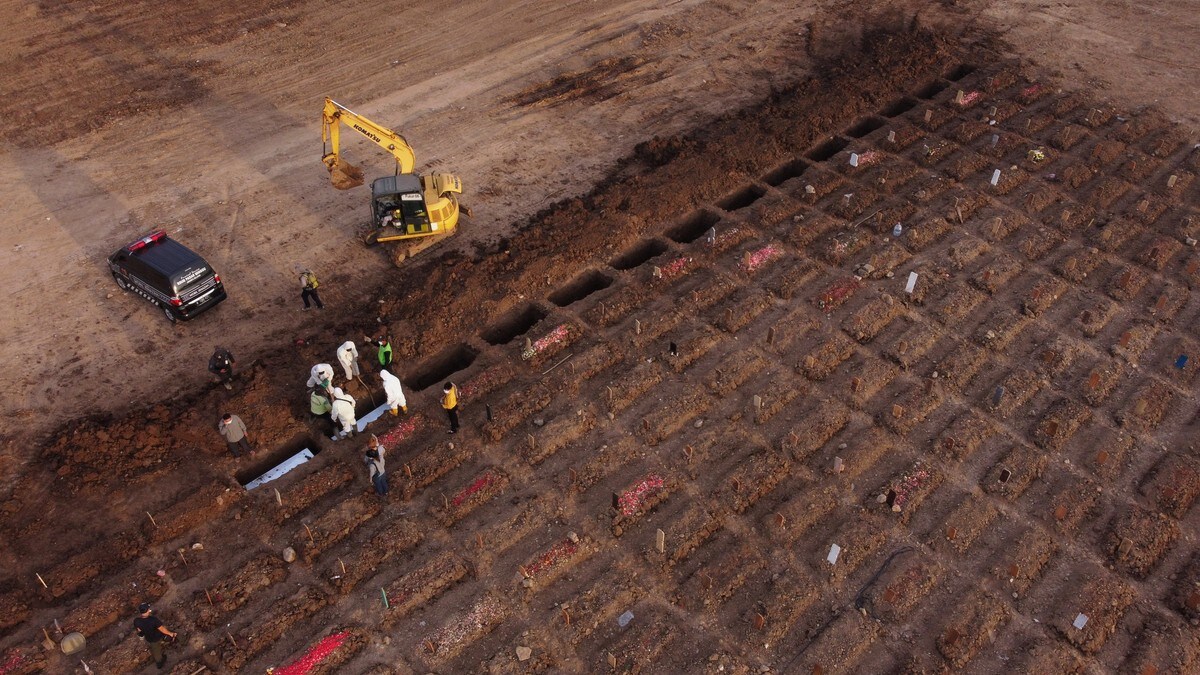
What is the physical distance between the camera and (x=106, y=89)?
91.0 ft

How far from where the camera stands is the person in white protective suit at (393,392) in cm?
1623

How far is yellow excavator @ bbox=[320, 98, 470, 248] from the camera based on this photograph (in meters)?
20.5

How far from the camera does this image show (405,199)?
20.3 m

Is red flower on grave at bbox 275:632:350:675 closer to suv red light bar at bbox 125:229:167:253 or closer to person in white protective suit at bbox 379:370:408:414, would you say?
person in white protective suit at bbox 379:370:408:414

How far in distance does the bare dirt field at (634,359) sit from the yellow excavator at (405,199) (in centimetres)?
78

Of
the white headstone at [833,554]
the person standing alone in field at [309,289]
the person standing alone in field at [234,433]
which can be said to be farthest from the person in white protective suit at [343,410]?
the white headstone at [833,554]

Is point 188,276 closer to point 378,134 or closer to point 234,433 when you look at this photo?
point 234,433

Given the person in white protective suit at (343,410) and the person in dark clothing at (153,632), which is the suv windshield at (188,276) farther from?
the person in dark clothing at (153,632)

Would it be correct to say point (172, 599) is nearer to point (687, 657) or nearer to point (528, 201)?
point (687, 657)

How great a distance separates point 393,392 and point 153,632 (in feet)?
19.6

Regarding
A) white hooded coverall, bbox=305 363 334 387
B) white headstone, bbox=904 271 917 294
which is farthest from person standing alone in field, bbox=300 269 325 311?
white headstone, bbox=904 271 917 294

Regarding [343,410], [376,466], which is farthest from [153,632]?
[343,410]

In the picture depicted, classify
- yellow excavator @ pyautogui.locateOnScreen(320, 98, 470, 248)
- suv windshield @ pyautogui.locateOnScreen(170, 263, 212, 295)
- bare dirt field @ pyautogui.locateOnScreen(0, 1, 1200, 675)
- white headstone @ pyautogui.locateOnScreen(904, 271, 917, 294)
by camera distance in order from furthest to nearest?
Answer: yellow excavator @ pyautogui.locateOnScreen(320, 98, 470, 248), white headstone @ pyautogui.locateOnScreen(904, 271, 917, 294), suv windshield @ pyautogui.locateOnScreen(170, 263, 212, 295), bare dirt field @ pyautogui.locateOnScreen(0, 1, 1200, 675)

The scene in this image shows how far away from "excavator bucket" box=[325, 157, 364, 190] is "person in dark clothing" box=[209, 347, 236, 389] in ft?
22.8
